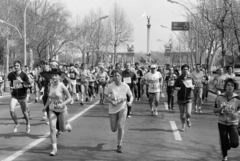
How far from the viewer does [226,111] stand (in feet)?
19.0

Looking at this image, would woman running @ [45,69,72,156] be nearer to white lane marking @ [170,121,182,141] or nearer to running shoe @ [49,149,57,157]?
running shoe @ [49,149,57,157]

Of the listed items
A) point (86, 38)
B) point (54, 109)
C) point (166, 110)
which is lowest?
point (166, 110)

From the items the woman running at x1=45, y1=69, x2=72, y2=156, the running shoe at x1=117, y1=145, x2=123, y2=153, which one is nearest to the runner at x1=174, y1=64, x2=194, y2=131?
the running shoe at x1=117, y1=145, x2=123, y2=153

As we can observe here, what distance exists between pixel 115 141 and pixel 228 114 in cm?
Answer: 266

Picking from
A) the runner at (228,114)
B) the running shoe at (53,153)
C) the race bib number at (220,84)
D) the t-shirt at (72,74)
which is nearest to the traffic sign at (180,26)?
the t-shirt at (72,74)

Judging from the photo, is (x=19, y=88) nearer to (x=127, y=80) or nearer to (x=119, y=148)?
(x=119, y=148)

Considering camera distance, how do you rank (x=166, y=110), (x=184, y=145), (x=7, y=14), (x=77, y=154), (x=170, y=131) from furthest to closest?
(x=7, y=14), (x=166, y=110), (x=170, y=131), (x=184, y=145), (x=77, y=154)

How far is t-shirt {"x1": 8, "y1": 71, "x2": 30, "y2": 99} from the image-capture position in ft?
27.7

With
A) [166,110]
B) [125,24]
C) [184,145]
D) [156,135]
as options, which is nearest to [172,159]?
[184,145]

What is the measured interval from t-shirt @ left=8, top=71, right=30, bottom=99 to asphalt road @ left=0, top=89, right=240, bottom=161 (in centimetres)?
91

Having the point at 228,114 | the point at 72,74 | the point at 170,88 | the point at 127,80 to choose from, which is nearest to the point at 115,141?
the point at 228,114

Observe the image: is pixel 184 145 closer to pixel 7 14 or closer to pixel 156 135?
pixel 156 135

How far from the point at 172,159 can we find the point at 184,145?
4.04 ft

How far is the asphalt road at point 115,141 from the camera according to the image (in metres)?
6.25
